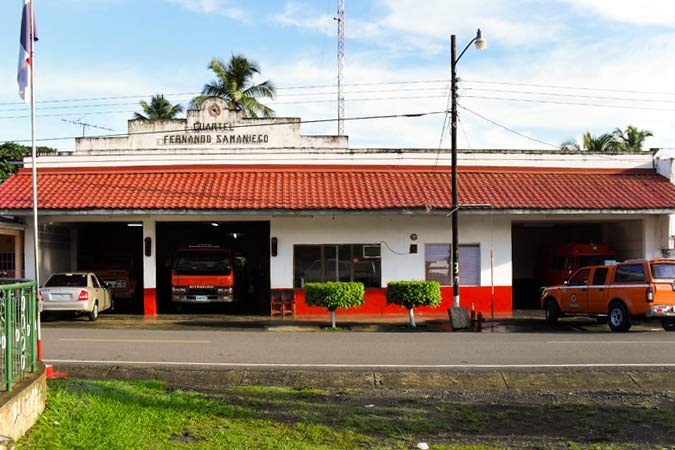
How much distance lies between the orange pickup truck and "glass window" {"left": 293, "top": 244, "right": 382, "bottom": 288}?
5.96m

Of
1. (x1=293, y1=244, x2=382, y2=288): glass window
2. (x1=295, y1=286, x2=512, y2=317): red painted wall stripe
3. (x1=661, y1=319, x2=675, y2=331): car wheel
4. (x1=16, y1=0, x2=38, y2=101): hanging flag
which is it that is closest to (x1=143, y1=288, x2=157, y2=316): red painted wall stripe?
(x1=295, y1=286, x2=512, y2=317): red painted wall stripe

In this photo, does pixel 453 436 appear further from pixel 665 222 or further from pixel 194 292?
pixel 665 222

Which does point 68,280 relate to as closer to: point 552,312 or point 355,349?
point 355,349

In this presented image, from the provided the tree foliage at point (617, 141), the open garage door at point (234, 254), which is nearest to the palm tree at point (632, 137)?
the tree foliage at point (617, 141)

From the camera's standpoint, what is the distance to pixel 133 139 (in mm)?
25281

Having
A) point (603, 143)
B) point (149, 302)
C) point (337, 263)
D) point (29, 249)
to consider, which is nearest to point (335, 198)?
point (337, 263)

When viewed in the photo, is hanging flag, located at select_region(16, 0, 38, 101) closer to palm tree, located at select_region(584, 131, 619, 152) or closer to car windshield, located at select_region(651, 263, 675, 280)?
car windshield, located at select_region(651, 263, 675, 280)

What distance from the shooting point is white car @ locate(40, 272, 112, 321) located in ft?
68.1

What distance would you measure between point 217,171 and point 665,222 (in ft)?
49.5

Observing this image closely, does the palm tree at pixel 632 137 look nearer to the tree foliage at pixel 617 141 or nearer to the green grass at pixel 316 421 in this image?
the tree foliage at pixel 617 141

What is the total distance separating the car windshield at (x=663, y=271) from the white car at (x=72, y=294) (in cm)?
1533

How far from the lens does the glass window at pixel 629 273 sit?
57.3 ft

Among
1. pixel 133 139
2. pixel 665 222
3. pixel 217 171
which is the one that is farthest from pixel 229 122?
pixel 665 222

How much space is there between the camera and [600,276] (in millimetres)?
18844
